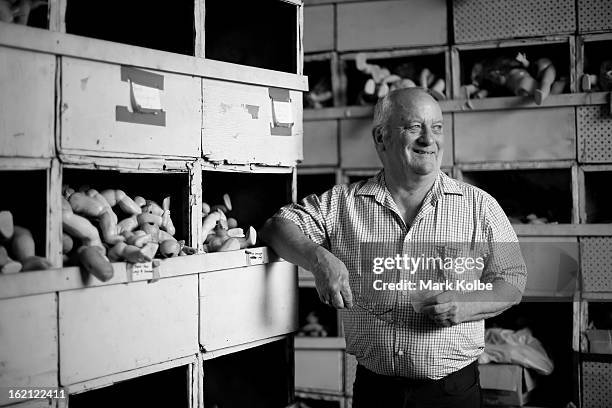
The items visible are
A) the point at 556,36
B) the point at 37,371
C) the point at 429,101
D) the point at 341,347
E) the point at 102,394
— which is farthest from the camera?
the point at 341,347

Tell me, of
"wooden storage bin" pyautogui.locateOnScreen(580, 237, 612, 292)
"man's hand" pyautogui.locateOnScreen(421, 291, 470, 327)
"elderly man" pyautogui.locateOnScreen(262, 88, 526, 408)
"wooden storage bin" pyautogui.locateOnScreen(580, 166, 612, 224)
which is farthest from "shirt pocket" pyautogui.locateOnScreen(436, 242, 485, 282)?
"wooden storage bin" pyautogui.locateOnScreen(580, 166, 612, 224)

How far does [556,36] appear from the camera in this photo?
9.09ft

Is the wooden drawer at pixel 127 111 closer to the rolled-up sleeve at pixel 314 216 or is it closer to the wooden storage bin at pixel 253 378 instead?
the rolled-up sleeve at pixel 314 216

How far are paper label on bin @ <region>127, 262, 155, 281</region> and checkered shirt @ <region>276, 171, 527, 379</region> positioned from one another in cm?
57

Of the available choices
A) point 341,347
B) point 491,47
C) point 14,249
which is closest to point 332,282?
point 14,249

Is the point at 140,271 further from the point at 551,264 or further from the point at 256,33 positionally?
the point at 551,264

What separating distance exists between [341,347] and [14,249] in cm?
190

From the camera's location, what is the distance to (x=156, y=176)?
6.55 feet

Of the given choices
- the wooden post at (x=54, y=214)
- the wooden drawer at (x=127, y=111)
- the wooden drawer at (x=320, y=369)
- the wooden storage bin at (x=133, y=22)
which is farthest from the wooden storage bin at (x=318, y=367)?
the wooden post at (x=54, y=214)

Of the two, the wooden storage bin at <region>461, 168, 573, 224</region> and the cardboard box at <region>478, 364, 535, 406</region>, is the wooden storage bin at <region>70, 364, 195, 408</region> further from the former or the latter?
the wooden storage bin at <region>461, 168, 573, 224</region>

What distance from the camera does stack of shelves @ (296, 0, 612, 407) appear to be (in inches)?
107

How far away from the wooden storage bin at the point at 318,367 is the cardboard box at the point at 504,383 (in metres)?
0.69

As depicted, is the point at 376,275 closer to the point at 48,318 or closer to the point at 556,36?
the point at 48,318

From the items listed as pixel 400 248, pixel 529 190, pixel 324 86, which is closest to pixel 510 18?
pixel 529 190
